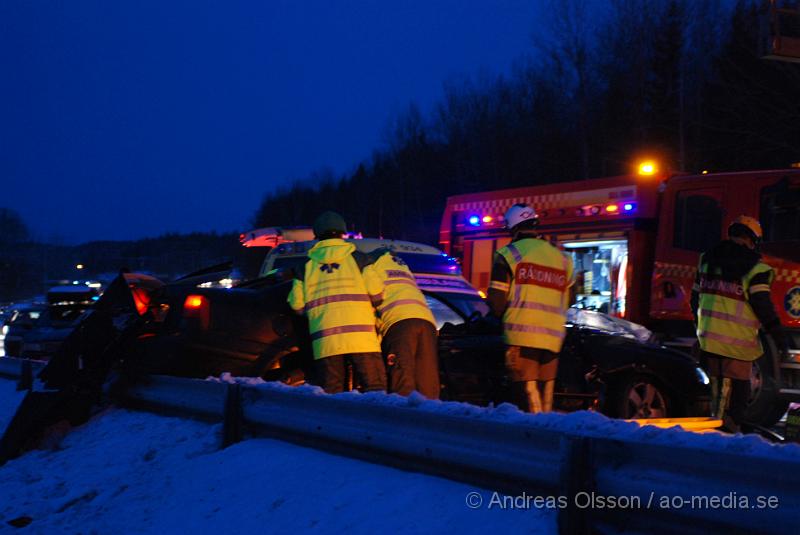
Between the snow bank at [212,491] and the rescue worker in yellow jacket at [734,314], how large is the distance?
302 centimetres

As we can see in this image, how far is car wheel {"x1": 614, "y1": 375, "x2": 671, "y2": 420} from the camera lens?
258 inches

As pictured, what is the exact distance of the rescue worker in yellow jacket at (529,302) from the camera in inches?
211

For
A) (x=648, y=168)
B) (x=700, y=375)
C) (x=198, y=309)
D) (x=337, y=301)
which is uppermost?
(x=648, y=168)

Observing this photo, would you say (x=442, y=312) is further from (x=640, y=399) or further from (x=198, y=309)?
A: (x=198, y=309)

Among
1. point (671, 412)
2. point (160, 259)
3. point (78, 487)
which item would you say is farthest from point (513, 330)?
point (160, 259)

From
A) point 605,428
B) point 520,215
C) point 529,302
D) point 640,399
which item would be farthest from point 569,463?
point 640,399

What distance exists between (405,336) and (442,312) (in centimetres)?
198

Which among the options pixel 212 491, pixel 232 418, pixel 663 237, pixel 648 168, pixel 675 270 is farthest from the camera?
pixel 648 168

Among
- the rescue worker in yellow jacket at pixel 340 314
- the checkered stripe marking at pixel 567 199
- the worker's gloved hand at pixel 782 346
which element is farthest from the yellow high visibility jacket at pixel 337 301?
the checkered stripe marking at pixel 567 199

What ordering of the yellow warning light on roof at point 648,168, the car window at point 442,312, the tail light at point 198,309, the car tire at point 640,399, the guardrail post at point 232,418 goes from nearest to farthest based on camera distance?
the guardrail post at point 232,418 < the tail light at point 198,309 < the car tire at point 640,399 < the car window at point 442,312 < the yellow warning light on roof at point 648,168

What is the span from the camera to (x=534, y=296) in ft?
17.6

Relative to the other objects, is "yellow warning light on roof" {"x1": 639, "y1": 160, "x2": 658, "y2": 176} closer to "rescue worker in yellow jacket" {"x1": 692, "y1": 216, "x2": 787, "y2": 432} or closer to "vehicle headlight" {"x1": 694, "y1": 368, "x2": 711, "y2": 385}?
"vehicle headlight" {"x1": 694, "y1": 368, "x2": 711, "y2": 385}

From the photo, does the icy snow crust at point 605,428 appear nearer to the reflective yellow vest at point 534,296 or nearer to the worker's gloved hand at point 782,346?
the reflective yellow vest at point 534,296

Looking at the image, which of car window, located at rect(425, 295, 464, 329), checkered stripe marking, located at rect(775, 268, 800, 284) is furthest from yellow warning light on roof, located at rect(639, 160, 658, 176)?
car window, located at rect(425, 295, 464, 329)
